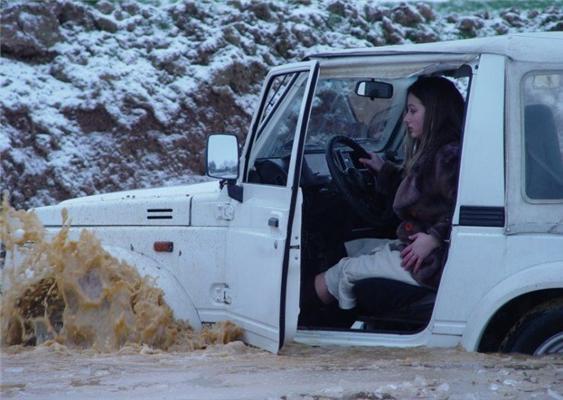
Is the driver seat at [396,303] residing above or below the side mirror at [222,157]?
below

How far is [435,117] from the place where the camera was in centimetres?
548

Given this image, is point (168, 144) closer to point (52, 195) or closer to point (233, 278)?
point (52, 195)

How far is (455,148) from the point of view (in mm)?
5305

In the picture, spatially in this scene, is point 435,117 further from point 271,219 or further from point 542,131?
point 271,219

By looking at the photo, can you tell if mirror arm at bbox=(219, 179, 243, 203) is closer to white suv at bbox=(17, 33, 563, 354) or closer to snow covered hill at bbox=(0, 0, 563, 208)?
white suv at bbox=(17, 33, 563, 354)

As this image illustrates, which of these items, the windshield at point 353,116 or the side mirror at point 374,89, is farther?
the windshield at point 353,116

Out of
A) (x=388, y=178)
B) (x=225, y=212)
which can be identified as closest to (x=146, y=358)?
(x=225, y=212)

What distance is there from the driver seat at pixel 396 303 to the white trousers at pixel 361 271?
Answer: 33 millimetres

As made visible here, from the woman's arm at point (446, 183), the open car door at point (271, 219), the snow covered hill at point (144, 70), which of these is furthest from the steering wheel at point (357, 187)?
the snow covered hill at point (144, 70)

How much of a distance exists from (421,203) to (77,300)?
208cm

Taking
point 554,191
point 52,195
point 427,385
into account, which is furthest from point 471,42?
point 52,195

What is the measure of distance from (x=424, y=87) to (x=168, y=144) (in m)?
6.90

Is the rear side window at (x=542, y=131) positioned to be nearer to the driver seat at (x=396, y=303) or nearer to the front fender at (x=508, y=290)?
the front fender at (x=508, y=290)

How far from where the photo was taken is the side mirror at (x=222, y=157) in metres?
5.58
